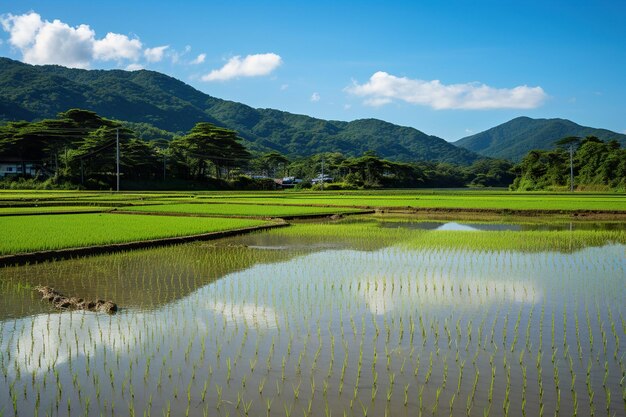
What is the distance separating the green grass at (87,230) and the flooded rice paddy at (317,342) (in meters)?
1.84

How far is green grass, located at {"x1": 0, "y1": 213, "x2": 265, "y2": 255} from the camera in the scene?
12.8 metres

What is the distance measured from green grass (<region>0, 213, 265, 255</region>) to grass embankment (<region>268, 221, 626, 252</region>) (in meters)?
2.72

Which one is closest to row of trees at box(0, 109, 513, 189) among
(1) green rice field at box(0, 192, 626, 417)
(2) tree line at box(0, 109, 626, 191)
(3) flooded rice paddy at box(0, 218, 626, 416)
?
(2) tree line at box(0, 109, 626, 191)

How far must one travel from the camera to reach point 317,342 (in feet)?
20.4

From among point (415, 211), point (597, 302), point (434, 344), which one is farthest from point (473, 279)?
point (415, 211)

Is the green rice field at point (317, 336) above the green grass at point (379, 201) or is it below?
below

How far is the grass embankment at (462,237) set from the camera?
48.9ft

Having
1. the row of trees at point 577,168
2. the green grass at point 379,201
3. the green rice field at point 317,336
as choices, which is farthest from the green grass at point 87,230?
the row of trees at point 577,168

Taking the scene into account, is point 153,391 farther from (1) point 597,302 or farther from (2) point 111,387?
(1) point 597,302

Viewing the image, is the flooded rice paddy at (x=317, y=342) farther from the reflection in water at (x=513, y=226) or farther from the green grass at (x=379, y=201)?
the green grass at (x=379, y=201)

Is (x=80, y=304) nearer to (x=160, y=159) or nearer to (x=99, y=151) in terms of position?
(x=99, y=151)

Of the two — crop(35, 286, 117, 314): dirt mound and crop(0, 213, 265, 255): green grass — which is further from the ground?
crop(0, 213, 265, 255): green grass

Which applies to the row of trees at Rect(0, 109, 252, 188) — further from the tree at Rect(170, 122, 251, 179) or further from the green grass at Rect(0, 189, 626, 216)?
the green grass at Rect(0, 189, 626, 216)

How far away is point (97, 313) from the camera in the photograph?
7402mm
